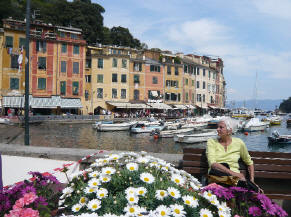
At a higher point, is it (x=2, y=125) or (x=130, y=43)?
(x=130, y=43)

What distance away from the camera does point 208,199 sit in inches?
89.2

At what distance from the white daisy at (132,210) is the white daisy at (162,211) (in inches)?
5.6

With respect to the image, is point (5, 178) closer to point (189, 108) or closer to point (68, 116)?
point (68, 116)

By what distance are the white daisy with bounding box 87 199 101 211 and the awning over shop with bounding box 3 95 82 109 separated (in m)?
37.6

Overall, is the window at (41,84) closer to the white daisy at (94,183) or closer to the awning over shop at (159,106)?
the awning over shop at (159,106)

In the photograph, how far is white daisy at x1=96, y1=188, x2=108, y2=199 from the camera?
2143mm

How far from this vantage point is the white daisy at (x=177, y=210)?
1946 mm

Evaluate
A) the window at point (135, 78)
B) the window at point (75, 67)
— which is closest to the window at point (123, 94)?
the window at point (135, 78)

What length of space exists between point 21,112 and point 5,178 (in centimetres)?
3496

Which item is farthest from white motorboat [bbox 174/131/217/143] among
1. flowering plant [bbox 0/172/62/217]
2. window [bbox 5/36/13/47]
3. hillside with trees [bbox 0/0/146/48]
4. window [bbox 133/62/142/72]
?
hillside with trees [bbox 0/0/146/48]

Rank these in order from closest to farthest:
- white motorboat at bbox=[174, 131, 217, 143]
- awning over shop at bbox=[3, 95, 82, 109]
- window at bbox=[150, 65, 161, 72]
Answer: white motorboat at bbox=[174, 131, 217, 143] → awning over shop at bbox=[3, 95, 82, 109] → window at bbox=[150, 65, 161, 72]

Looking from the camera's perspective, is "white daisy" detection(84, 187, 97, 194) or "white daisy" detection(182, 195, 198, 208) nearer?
"white daisy" detection(182, 195, 198, 208)

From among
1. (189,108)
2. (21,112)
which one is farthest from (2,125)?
(189,108)

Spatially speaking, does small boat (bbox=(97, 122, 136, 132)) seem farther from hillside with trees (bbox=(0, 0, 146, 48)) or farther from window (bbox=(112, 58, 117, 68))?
hillside with trees (bbox=(0, 0, 146, 48))
